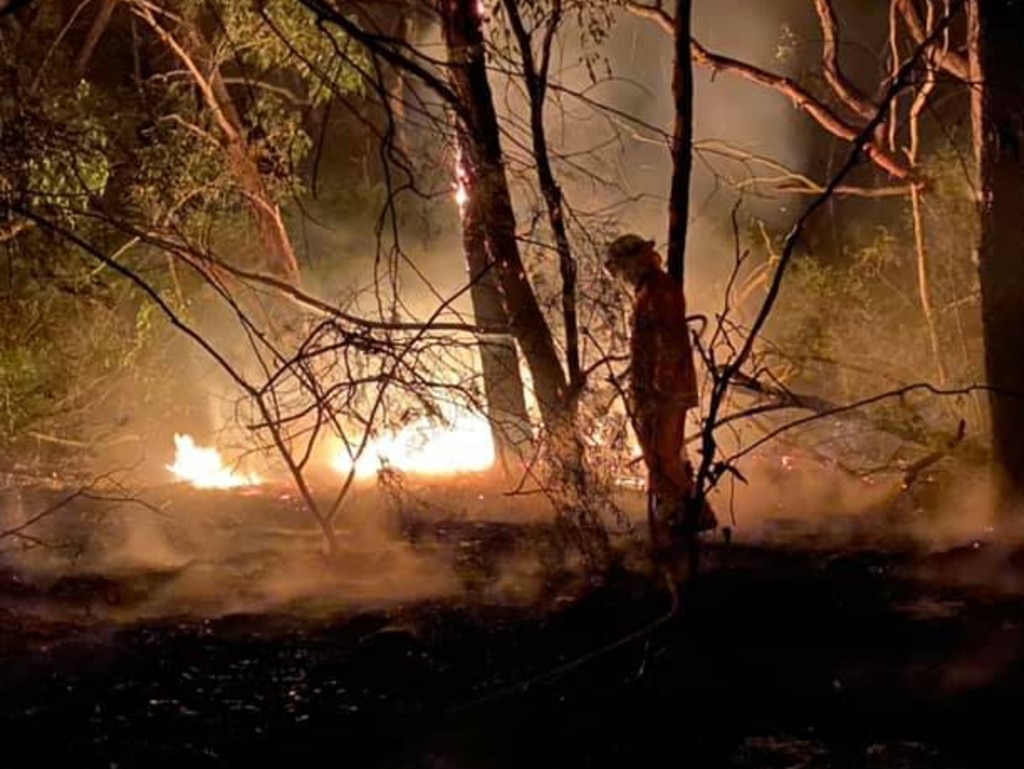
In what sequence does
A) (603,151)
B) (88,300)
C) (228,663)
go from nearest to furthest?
(228,663), (88,300), (603,151)

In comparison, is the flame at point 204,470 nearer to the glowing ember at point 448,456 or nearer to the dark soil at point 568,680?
the glowing ember at point 448,456

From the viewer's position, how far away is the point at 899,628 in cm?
708

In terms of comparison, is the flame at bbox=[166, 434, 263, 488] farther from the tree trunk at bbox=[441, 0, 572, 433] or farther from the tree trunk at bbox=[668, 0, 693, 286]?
the tree trunk at bbox=[668, 0, 693, 286]

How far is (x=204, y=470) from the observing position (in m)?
13.2

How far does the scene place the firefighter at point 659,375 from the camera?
8.35 meters

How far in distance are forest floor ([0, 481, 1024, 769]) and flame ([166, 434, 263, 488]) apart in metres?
3.94

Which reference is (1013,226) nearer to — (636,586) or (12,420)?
(636,586)

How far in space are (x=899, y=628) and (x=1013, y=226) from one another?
128 inches

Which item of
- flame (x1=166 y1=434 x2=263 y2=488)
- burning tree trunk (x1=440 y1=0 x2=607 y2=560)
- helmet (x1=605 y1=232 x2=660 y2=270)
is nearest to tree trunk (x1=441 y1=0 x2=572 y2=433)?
burning tree trunk (x1=440 y1=0 x2=607 y2=560)

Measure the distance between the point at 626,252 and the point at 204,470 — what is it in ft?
21.8

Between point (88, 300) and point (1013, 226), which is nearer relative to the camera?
point (1013, 226)

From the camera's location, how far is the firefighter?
8.35 metres

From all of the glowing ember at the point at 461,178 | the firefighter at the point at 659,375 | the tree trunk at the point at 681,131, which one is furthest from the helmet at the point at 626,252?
the glowing ember at the point at 461,178

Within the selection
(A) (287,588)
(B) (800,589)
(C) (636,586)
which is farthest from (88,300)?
(B) (800,589)
